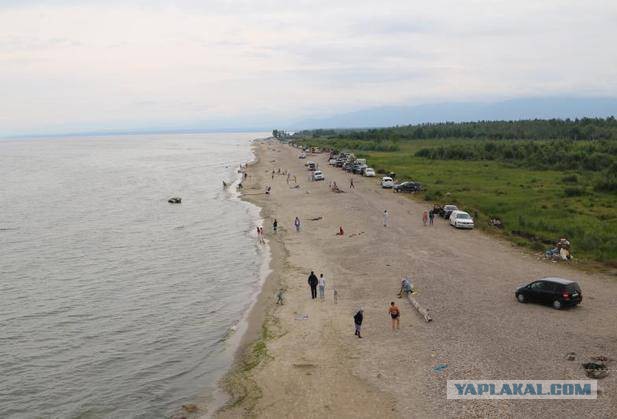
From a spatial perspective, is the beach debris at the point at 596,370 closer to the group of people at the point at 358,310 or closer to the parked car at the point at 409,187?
the group of people at the point at 358,310

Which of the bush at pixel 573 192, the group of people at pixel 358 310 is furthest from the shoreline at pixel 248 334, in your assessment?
the bush at pixel 573 192

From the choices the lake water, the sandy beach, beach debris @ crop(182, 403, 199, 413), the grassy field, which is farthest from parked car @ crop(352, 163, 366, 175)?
beach debris @ crop(182, 403, 199, 413)

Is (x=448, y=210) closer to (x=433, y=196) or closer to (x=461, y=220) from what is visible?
(x=461, y=220)

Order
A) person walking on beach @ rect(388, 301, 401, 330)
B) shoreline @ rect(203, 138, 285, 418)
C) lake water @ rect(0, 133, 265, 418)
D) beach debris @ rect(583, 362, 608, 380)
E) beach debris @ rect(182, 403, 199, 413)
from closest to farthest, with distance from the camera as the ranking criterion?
1. beach debris @ rect(583, 362, 608, 380)
2. beach debris @ rect(182, 403, 199, 413)
3. shoreline @ rect(203, 138, 285, 418)
4. lake water @ rect(0, 133, 265, 418)
5. person walking on beach @ rect(388, 301, 401, 330)

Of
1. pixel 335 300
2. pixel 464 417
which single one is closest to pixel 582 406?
pixel 464 417

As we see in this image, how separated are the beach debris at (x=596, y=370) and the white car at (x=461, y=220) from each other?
→ 27.5 meters

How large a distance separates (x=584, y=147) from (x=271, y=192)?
5965cm

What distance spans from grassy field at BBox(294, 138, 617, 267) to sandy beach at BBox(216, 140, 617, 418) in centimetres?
356

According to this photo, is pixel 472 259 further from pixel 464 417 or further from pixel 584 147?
pixel 584 147

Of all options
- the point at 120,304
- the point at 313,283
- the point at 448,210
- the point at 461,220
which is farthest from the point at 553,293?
the point at 448,210

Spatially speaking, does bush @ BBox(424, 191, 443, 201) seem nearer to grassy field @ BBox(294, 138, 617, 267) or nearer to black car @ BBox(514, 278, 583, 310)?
grassy field @ BBox(294, 138, 617, 267)

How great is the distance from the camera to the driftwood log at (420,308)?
1039 inches

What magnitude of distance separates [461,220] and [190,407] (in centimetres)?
3239

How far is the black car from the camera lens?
26484 millimetres
